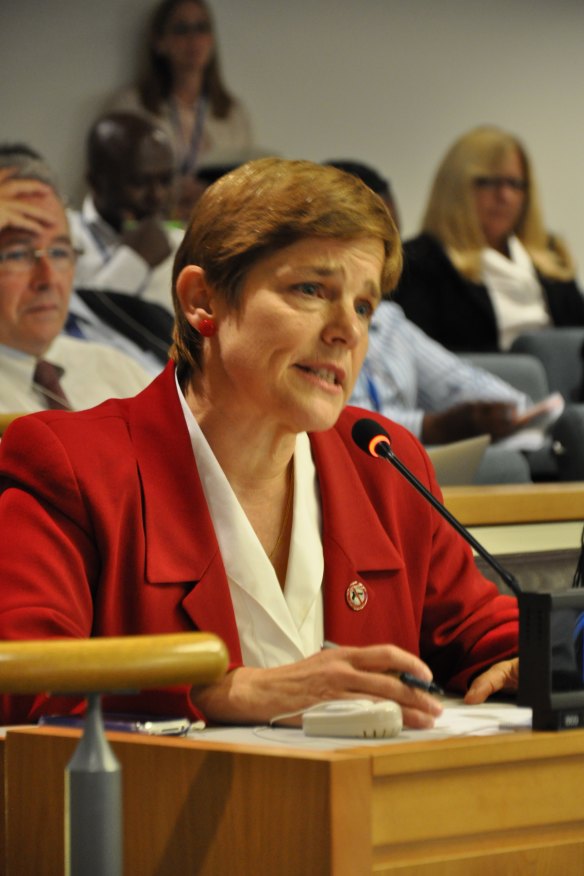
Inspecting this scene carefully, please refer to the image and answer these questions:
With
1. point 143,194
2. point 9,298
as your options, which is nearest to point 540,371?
point 143,194

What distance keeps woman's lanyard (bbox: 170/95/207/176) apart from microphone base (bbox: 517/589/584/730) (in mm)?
4680

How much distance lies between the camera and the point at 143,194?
4016mm

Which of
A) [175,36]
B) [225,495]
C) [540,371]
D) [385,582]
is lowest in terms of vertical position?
[540,371]

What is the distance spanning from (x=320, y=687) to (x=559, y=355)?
3671mm

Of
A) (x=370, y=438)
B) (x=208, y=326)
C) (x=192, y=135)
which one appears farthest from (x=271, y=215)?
(x=192, y=135)

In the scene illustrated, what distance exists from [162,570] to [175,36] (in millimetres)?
4610

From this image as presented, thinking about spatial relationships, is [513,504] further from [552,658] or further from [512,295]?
[512,295]

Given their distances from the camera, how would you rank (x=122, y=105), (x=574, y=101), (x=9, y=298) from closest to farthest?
(x=9, y=298) < (x=122, y=105) < (x=574, y=101)

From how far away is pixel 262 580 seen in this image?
1.52m

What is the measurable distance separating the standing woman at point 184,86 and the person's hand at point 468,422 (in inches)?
89.0

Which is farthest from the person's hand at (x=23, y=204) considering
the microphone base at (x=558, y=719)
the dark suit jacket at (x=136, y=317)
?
the microphone base at (x=558, y=719)

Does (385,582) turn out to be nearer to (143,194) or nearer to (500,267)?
(143,194)

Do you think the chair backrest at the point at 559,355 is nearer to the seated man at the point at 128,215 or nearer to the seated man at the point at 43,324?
the seated man at the point at 128,215

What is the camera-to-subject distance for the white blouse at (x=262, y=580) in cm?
150
